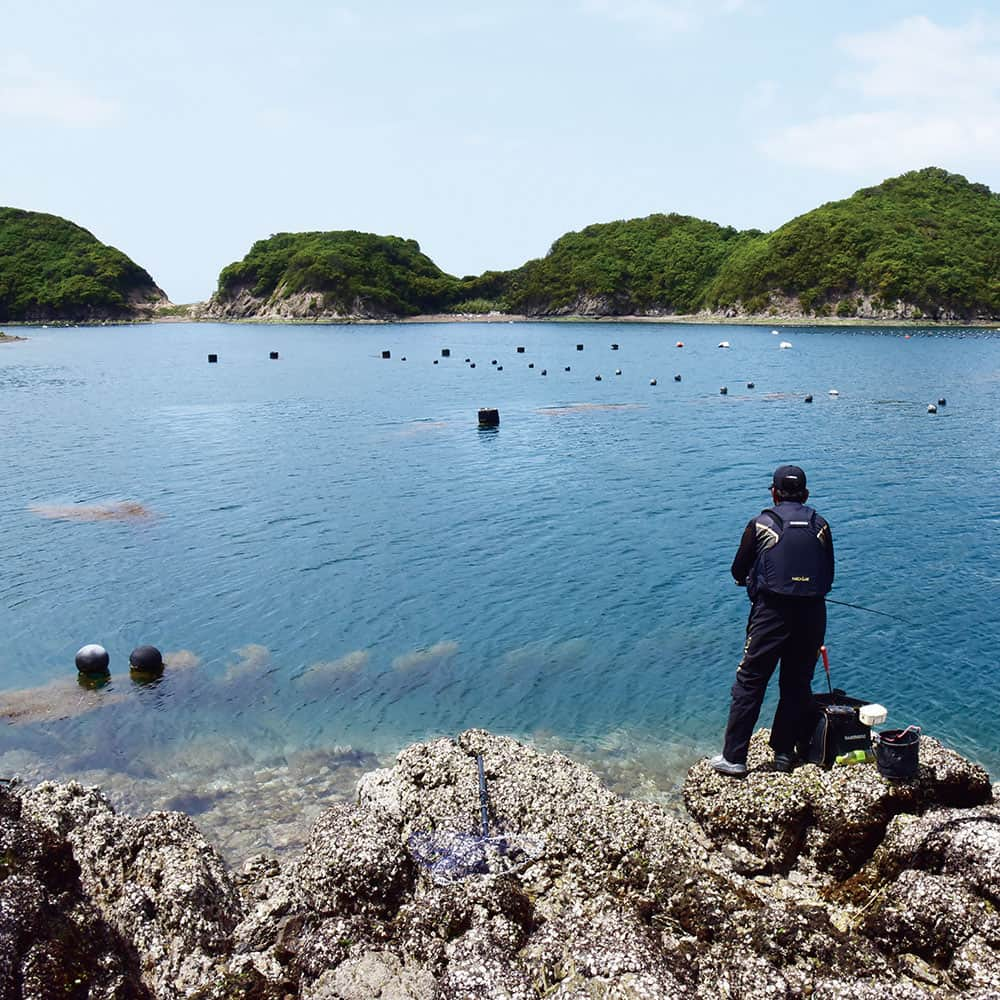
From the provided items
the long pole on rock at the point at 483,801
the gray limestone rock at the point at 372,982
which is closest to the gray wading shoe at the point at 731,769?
the long pole on rock at the point at 483,801

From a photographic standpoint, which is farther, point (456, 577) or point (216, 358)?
point (216, 358)

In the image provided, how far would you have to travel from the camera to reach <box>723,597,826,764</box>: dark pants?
9586mm

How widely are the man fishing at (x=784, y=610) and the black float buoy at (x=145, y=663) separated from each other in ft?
38.4

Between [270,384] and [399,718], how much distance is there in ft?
213

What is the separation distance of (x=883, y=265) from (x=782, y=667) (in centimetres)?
18406

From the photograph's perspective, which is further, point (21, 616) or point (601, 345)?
point (601, 345)

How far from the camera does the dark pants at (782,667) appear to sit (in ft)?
31.4

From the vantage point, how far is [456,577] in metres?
21.9

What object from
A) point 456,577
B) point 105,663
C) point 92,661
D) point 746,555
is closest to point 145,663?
point 105,663

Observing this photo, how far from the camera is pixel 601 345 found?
127250 millimetres

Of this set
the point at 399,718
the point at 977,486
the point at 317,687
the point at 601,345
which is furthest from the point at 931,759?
A: the point at 601,345

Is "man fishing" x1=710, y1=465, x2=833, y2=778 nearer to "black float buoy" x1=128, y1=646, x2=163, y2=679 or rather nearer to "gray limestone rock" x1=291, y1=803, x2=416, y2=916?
"gray limestone rock" x1=291, y1=803, x2=416, y2=916

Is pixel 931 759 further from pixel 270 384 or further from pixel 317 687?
pixel 270 384

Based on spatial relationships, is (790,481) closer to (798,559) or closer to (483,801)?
(798,559)
